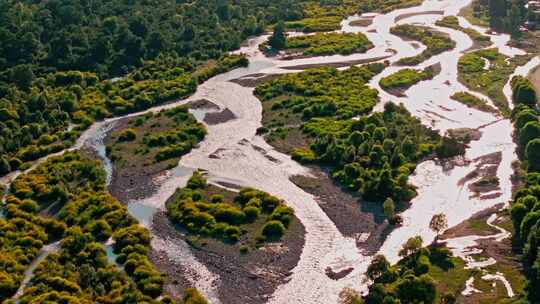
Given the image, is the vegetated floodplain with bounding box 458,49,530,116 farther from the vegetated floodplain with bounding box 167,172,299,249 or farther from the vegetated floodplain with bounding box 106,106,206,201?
the vegetated floodplain with bounding box 106,106,206,201

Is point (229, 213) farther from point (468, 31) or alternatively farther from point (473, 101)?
point (468, 31)

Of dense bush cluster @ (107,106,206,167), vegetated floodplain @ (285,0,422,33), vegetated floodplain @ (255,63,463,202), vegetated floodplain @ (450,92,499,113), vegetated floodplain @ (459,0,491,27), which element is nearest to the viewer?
vegetated floodplain @ (255,63,463,202)

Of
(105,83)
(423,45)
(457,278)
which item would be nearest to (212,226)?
(457,278)

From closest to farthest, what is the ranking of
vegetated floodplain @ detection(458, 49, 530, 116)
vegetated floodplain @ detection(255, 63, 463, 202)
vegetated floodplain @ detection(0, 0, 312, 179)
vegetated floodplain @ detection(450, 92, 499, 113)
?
vegetated floodplain @ detection(255, 63, 463, 202) < vegetated floodplain @ detection(0, 0, 312, 179) < vegetated floodplain @ detection(450, 92, 499, 113) < vegetated floodplain @ detection(458, 49, 530, 116)

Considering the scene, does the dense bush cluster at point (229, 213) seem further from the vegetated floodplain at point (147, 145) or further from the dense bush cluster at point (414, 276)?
the dense bush cluster at point (414, 276)

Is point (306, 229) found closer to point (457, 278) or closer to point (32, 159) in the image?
point (457, 278)

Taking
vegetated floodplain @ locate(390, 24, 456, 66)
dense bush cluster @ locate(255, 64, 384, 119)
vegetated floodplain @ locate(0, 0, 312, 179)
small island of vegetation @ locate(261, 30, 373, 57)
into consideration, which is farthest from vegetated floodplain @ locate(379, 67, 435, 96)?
vegetated floodplain @ locate(0, 0, 312, 179)

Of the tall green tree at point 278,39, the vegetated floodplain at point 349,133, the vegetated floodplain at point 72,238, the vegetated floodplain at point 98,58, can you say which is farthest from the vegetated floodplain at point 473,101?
the vegetated floodplain at point 72,238
